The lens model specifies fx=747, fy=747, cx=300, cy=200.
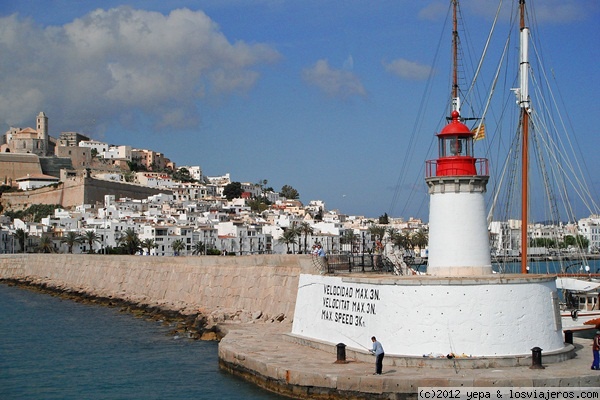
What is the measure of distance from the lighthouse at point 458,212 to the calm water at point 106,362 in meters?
4.76

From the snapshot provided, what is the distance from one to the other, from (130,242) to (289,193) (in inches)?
3903

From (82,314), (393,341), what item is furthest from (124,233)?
(393,341)

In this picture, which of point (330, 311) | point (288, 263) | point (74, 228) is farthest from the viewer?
point (74, 228)

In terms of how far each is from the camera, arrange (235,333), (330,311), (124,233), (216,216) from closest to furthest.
A: (330,311)
(235,333)
(124,233)
(216,216)

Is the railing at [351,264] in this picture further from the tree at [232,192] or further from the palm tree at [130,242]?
the tree at [232,192]

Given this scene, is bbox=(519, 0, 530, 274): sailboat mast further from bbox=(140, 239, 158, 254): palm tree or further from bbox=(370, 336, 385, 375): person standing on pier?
bbox=(140, 239, 158, 254): palm tree

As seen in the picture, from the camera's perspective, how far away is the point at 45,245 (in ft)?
253

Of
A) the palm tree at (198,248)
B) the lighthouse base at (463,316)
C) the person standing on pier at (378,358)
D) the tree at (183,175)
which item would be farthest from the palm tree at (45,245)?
the tree at (183,175)

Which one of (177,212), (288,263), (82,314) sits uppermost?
(177,212)

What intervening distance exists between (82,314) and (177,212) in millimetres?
64081

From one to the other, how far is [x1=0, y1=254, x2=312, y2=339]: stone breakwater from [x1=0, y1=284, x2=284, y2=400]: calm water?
2013 mm

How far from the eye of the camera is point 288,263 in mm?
26562

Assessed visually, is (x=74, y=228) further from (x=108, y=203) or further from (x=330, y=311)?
(x=330, y=311)

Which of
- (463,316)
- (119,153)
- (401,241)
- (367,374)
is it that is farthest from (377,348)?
(119,153)
